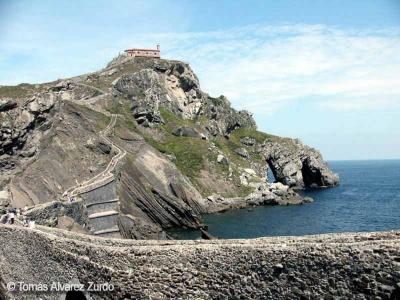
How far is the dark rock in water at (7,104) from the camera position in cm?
6912

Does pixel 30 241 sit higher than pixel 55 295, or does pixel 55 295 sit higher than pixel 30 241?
pixel 30 241

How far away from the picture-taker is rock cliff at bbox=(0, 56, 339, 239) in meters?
66.9

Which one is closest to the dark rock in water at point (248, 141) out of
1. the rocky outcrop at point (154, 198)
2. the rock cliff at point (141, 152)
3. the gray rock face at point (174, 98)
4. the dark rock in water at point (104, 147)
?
the rock cliff at point (141, 152)

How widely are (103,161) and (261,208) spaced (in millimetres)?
36833

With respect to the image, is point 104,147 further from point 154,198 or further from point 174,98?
point 174,98

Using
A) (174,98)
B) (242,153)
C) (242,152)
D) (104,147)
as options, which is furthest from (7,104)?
(242,152)

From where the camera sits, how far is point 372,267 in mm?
15391

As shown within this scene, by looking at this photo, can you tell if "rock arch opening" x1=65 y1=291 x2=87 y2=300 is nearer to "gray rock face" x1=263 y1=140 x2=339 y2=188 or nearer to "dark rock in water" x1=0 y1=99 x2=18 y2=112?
"dark rock in water" x1=0 y1=99 x2=18 y2=112

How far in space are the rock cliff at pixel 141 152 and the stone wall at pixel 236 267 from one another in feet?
84.7

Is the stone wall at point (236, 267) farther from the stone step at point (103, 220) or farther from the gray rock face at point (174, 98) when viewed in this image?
the gray rock face at point (174, 98)

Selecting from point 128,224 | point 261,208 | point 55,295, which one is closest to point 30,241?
point 55,295

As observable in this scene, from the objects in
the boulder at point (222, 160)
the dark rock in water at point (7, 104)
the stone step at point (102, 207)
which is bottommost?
the stone step at point (102, 207)

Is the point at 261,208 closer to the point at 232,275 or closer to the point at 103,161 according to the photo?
the point at 103,161

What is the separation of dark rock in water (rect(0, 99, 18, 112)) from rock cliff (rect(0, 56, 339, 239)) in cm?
16
